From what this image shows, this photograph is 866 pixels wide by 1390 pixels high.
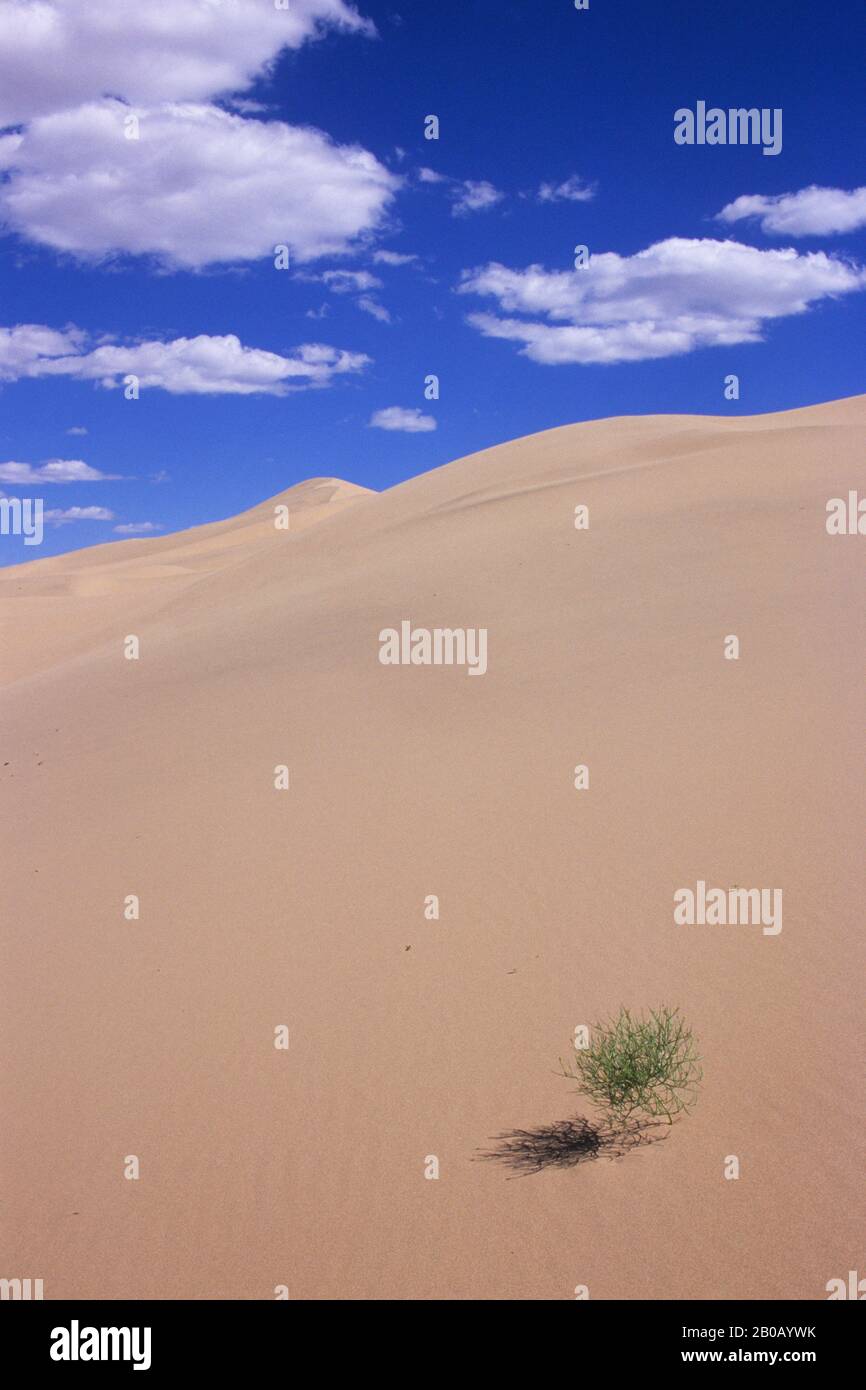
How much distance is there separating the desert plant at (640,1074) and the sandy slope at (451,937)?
12cm

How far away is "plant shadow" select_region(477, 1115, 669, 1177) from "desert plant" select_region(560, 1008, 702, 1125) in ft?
0.30

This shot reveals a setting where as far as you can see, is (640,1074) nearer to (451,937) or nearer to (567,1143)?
(567,1143)

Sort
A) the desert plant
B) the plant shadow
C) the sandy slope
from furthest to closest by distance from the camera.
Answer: the desert plant, the plant shadow, the sandy slope

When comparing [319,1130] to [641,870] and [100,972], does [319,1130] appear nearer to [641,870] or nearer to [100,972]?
[100,972]

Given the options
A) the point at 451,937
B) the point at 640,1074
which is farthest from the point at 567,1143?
the point at 451,937

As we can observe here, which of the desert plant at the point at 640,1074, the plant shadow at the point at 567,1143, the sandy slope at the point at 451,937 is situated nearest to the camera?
the sandy slope at the point at 451,937

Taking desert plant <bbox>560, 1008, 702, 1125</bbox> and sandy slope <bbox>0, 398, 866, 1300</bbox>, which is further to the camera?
desert plant <bbox>560, 1008, 702, 1125</bbox>

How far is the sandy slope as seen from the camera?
13.4 ft

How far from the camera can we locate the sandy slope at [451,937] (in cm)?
407

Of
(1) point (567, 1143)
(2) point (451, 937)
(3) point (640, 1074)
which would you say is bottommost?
(1) point (567, 1143)

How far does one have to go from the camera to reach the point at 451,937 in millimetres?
6383

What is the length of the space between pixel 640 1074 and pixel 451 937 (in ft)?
6.68

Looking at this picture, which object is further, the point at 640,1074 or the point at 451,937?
the point at 451,937

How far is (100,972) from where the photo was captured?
21.3 ft
